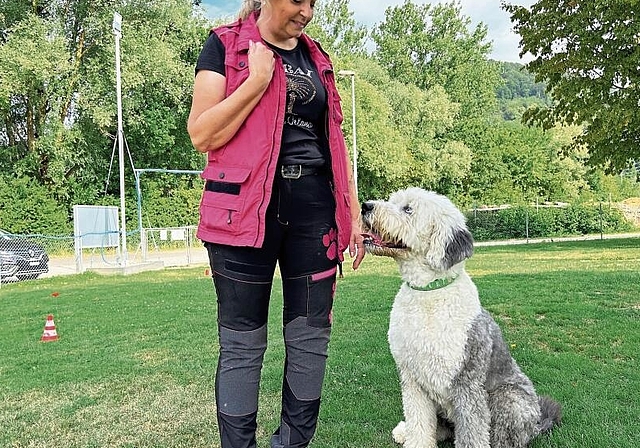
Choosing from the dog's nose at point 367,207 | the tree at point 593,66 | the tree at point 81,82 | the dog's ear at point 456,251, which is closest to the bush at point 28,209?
the tree at point 81,82

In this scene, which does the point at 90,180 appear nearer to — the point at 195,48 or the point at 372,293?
the point at 195,48

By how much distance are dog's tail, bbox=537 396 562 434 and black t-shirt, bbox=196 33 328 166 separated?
6.73 ft

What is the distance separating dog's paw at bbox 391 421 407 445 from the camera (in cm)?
336

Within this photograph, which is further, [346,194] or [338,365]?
[338,365]

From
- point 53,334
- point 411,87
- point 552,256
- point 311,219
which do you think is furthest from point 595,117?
point 411,87

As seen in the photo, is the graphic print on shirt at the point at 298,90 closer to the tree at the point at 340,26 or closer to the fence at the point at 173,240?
the fence at the point at 173,240

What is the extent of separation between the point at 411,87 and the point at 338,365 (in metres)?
34.3

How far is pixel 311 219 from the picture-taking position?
2.52m

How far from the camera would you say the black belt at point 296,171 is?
95.5 inches

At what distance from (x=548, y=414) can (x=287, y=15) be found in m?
2.69

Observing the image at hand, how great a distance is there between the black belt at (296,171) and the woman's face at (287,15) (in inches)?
21.9

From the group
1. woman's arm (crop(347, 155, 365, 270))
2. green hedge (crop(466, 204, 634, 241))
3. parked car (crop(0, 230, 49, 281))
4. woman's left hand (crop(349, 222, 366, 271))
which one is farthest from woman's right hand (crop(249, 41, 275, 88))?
green hedge (crop(466, 204, 634, 241))

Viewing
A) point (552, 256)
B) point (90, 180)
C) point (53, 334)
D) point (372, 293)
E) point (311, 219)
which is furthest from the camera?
point (90, 180)

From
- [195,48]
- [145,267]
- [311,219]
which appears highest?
[195,48]
